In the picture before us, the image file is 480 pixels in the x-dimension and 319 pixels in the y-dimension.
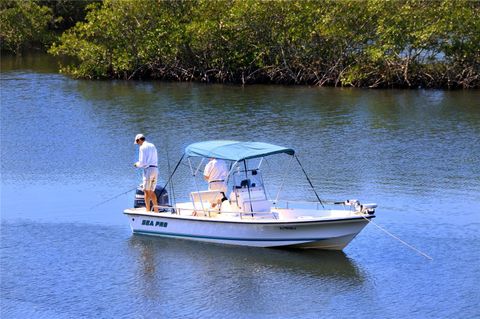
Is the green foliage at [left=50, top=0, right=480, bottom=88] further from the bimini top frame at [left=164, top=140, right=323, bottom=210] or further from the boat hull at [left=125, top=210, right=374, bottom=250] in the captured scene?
the boat hull at [left=125, top=210, right=374, bottom=250]

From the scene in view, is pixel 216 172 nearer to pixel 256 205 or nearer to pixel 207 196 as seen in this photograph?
pixel 207 196

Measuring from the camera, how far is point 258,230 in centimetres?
1891

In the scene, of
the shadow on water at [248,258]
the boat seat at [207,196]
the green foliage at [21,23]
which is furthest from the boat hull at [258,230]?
the green foliage at [21,23]

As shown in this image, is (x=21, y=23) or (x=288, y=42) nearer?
(x=288, y=42)

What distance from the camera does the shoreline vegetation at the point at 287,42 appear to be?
41.2 m

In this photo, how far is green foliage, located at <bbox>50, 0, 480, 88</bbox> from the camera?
41.2 m

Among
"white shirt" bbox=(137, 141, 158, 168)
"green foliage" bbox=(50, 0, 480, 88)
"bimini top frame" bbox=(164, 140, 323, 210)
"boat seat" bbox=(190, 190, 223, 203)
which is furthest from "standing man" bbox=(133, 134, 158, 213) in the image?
"green foliage" bbox=(50, 0, 480, 88)

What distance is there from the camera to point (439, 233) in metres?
20.0

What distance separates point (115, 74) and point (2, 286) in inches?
1224

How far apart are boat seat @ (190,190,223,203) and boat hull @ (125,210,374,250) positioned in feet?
2.53

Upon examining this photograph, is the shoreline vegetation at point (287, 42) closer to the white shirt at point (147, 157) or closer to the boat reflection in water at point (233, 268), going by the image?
the white shirt at point (147, 157)

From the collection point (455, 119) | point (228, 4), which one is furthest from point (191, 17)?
point (455, 119)

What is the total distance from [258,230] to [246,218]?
1.39 feet

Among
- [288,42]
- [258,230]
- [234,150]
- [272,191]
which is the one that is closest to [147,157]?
[234,150]
